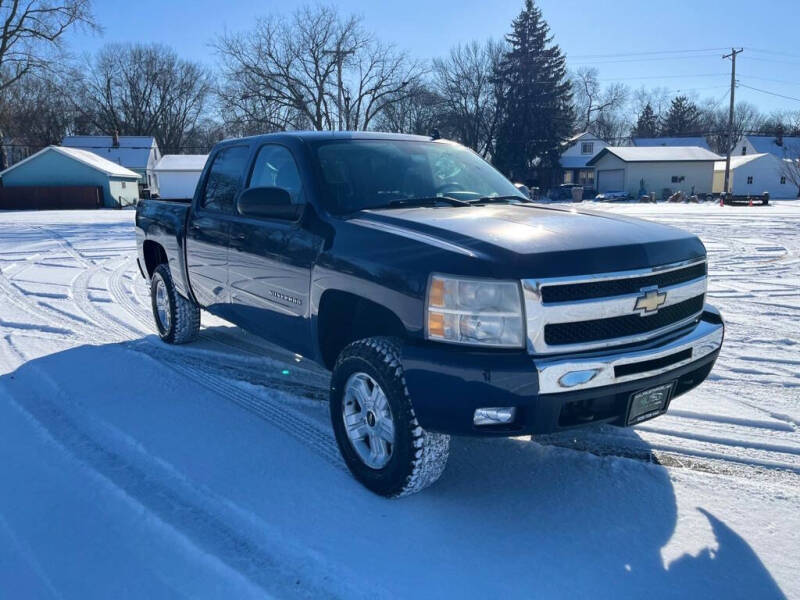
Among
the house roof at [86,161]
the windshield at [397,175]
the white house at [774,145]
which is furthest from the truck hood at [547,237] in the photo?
the white house at [774,145]

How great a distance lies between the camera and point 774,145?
68250 millimetres

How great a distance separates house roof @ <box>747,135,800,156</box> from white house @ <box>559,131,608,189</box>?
60.7ft

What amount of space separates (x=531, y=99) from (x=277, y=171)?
5423cm

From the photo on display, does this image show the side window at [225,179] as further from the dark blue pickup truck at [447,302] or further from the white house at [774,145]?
the white house at [774,145]

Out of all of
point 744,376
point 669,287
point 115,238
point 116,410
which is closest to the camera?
point 669,287

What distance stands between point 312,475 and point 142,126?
8015cm

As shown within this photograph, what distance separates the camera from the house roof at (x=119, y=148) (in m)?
57.4

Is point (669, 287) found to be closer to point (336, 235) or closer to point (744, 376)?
point (336, 235)

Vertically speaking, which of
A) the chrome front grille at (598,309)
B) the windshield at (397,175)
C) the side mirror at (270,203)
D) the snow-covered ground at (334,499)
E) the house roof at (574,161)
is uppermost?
the house roof at (574,161)

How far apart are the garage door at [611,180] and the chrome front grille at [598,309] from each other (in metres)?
54.4

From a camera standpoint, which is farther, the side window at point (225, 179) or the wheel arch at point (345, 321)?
the side window at point (225, 179)

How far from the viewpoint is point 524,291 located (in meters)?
2.58

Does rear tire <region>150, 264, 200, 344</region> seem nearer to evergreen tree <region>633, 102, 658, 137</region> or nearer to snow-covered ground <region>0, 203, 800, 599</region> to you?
snow-covered ground <region>0, 203, 800, 599</region>

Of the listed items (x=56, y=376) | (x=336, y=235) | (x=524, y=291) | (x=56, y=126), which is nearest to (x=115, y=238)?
(x=56, y=376)
